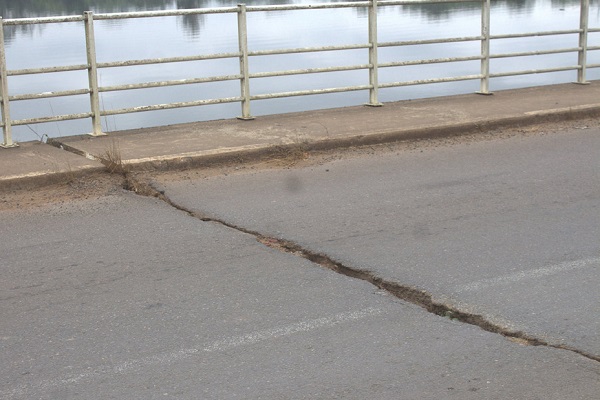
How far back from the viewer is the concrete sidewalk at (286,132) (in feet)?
32.3

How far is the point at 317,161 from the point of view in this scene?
10.3m

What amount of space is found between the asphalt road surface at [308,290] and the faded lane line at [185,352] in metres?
0.01

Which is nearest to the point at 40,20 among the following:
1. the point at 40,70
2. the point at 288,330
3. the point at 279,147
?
the point at 40,70

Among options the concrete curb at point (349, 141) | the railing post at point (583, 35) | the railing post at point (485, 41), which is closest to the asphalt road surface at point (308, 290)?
the concrete curb at point (349, 141)

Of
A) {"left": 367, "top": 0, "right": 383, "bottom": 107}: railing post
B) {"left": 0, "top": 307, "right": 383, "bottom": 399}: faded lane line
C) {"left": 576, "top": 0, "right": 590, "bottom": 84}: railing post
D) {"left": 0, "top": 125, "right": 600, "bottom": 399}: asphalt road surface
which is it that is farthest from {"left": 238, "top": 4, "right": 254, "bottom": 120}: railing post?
{"left": 0, "top": 307, "right": 383, "bottom": 399}: faded lane line

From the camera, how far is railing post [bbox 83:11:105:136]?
431 inches

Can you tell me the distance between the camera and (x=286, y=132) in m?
11.4

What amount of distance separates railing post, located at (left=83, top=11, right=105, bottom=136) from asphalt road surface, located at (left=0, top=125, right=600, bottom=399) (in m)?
2.45

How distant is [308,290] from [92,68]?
6.00 meters

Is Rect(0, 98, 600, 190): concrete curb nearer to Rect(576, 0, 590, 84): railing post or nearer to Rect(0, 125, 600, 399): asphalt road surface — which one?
Rect(0, 125, 600, 399): asphalt road surface

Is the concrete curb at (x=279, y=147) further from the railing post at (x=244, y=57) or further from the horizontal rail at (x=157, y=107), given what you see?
the railing post at (x=244, y=57)

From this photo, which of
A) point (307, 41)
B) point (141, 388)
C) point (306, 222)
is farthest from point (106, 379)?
point (307, 41)

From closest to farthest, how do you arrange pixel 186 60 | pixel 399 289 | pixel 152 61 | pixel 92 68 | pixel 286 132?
pixel 399 289 < pixel 92 68 < pixel 286 132 < pixel 152 61 < pixel 186 60

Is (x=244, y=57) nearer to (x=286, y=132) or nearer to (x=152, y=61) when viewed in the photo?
(x=152, y=61)
